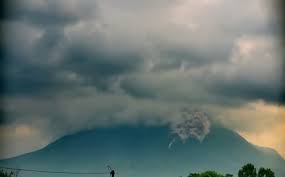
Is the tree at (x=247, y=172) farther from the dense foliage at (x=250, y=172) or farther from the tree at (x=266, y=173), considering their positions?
the tree at (x=266, y=173)

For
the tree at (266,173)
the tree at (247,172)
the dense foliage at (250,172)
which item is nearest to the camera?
the tree at (266,173)

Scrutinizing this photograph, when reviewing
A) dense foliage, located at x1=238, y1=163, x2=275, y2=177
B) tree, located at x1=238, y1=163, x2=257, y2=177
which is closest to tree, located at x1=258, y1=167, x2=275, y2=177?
dense foliage, located at x1=238, y1=163, x2=275, y2=177

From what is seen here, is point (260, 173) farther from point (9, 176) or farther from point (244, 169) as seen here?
point (9, 176)

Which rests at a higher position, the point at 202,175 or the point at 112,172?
the point at 202,175

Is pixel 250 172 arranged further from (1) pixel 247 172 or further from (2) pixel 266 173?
(2) pixel 266 173

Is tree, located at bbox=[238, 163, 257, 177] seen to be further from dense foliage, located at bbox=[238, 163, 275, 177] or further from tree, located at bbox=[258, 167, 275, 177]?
tree, located at bbox=[258, 167, 275, 177]

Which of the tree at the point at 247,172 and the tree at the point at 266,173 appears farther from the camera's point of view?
the tree at the point at 247,172

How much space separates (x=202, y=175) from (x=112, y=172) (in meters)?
10.7

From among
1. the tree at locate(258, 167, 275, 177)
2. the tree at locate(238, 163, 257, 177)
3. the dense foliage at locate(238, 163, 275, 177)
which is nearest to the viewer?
the tree at locate(258, 167, 275, 177)

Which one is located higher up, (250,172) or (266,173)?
(250,172)

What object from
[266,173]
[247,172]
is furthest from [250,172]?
[266,173]

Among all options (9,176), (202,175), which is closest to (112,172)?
(202,175)

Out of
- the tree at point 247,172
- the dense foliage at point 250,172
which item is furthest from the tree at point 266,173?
the tree at point 247,172

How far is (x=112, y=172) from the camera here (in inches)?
530
